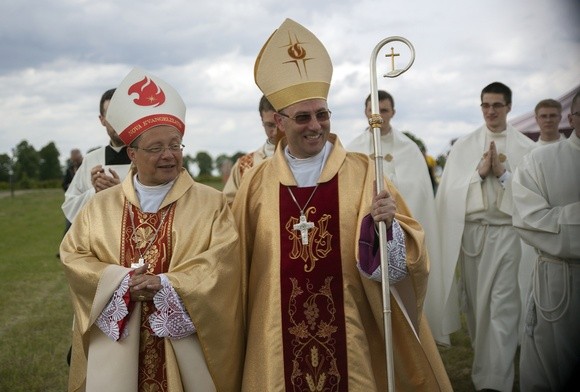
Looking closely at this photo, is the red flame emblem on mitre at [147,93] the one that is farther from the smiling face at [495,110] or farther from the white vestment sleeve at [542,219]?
the smiling face at [495,110]

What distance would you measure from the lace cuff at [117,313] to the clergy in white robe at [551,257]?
3002mm

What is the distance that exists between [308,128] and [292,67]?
39 cm

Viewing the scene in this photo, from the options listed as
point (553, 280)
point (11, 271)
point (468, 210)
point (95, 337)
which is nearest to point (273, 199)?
point (95, 337)

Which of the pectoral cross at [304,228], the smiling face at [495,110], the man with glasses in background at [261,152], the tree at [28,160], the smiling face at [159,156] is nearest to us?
the smiling face at [159,156]

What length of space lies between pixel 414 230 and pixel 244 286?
3.43 ft

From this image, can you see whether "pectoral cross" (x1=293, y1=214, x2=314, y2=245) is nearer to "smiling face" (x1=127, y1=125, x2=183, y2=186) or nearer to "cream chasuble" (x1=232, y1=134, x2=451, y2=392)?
"cream chasuble" (x1=232, y1=134, x2=451, y2=392)

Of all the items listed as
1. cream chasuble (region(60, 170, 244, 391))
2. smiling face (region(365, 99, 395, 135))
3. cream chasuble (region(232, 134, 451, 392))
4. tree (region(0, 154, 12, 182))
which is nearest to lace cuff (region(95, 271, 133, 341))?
cream chasuble (region(60, 170, 244, 391))

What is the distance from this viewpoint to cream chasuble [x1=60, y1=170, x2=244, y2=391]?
3.90 metres

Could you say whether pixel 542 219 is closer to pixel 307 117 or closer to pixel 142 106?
pixel 307 117

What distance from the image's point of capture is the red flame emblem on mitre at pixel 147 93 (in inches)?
166

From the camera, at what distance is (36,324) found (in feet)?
32.8

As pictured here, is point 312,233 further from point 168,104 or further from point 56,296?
point 56,296

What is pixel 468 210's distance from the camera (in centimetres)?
697

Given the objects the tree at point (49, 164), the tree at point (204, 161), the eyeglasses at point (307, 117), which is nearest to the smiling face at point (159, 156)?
the eyeglasses at point (307, 117)
